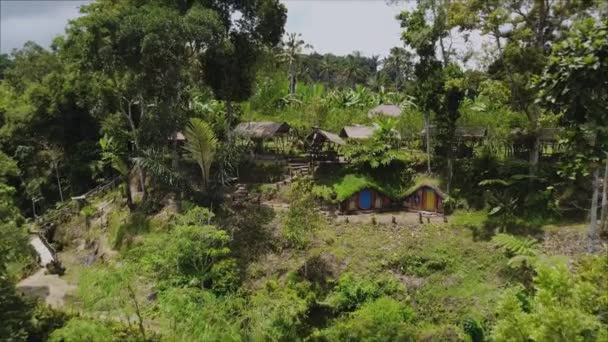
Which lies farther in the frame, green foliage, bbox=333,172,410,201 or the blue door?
the blue door

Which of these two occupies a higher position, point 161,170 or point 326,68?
point 326,68

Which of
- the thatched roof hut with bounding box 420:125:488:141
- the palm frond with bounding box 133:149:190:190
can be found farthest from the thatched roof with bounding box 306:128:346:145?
the palm frond with bounding box 133:149:190:190

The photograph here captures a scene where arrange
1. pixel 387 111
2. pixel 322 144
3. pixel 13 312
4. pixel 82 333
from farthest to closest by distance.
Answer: pixel 387 111, pixel 322 144, pixel 13 312, pixel 82 333

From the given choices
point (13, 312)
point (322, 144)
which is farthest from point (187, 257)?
point (322, 144)

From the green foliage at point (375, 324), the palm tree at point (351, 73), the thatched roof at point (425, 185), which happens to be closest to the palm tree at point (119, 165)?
the green foliage at point (375, 324)

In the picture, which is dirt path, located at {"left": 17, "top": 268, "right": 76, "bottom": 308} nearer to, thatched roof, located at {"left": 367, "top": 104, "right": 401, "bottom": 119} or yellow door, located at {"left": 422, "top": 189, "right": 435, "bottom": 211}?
yellow door, located at {"left": 422, "top": 189, "right": 435, "bottom": 211}

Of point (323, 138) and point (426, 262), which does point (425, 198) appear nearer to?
point (426, 262)

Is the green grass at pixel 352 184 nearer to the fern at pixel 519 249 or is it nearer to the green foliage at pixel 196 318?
the fern at pixel 519 249
